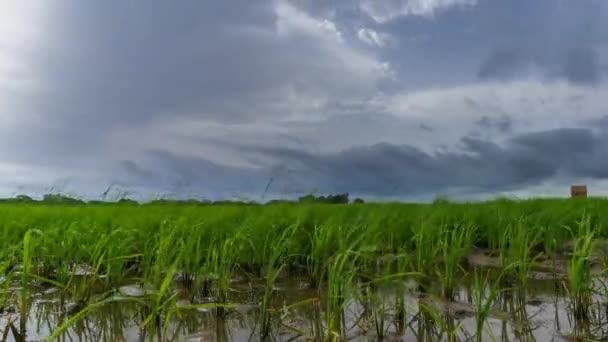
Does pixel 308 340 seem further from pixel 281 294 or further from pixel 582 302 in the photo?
pixel 582 302

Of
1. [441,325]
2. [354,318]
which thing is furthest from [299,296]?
[441,325]

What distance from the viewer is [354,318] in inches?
150

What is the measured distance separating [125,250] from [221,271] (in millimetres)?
1786

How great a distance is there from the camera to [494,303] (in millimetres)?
4180

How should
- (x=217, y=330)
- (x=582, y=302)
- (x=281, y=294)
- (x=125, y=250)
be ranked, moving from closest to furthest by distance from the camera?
(x=217, y=330), (x=582, y=302), (x=281, y=294), (x=125, y=250)

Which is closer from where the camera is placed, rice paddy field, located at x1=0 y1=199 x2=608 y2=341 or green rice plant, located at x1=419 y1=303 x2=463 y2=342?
green rice plant, located at x1=419 y1=303 x2=463 y2=342

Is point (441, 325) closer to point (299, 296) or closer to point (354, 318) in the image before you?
point (354, 318)

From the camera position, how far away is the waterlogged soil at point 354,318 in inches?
132

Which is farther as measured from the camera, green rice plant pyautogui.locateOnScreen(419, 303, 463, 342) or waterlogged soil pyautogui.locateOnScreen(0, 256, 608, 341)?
waterlogged soil pyautogui.locateOnScreen(0, 256, 608, 341)

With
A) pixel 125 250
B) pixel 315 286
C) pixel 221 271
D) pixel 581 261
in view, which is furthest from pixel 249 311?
pixel 581 261

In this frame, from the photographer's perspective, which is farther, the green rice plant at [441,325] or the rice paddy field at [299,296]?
the rice paddy field at [299,296]

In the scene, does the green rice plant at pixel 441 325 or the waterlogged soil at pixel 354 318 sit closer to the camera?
the green rice plant at pixel 441 325

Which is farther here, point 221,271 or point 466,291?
point 466,291

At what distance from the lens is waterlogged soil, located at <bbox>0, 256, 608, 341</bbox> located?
336 cm
